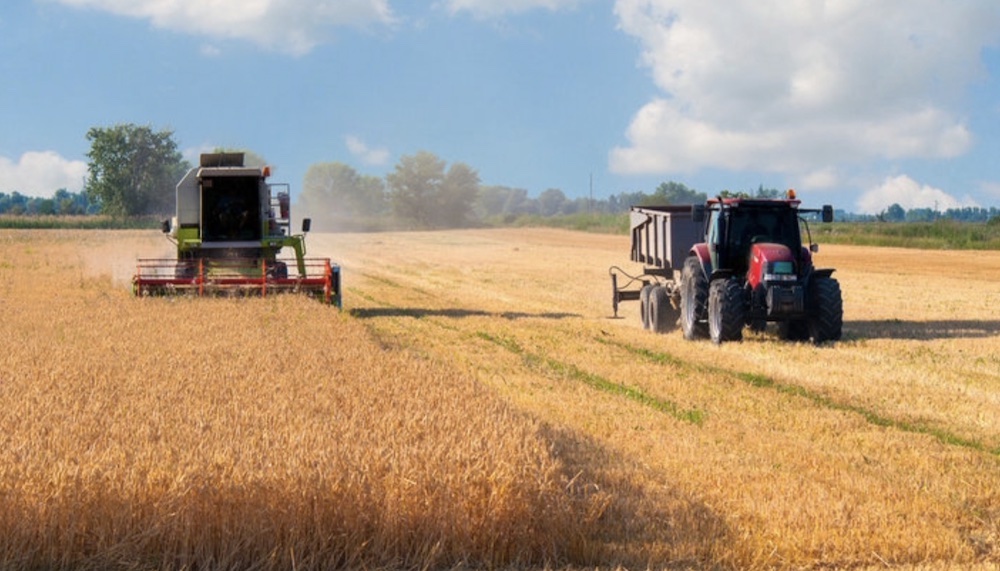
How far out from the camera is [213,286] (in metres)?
19.8

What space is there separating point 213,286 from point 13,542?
14333 millimetres

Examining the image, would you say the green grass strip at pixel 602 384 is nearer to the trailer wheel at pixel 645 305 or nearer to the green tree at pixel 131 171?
the trailer wheel at pixel 645 305

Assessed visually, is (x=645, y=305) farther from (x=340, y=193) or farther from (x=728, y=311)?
(x=340, y=193)

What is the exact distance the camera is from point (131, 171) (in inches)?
3777

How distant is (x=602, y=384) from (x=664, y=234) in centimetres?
730

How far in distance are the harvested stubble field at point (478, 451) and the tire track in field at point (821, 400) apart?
0.05 metres

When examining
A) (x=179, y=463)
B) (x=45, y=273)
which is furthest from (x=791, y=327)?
(x=45, y=273)

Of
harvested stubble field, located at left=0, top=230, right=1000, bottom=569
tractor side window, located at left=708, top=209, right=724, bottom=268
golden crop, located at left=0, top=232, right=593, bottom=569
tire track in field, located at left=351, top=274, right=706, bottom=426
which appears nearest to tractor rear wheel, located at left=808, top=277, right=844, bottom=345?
harvested stubble field, located at left=0, top=230, right=1000, bottom=569

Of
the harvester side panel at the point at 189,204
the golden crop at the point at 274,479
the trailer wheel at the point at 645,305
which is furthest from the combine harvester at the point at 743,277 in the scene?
the harvester side panel at the point at 189,204

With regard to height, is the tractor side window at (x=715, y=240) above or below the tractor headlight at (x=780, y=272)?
above

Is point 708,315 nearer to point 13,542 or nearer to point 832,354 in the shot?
point 832,354

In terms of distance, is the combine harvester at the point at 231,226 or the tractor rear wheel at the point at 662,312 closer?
the tractor rear wheel at the point at 662,312

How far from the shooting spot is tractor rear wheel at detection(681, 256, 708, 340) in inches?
652

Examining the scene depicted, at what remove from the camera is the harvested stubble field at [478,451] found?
19.1 feet
